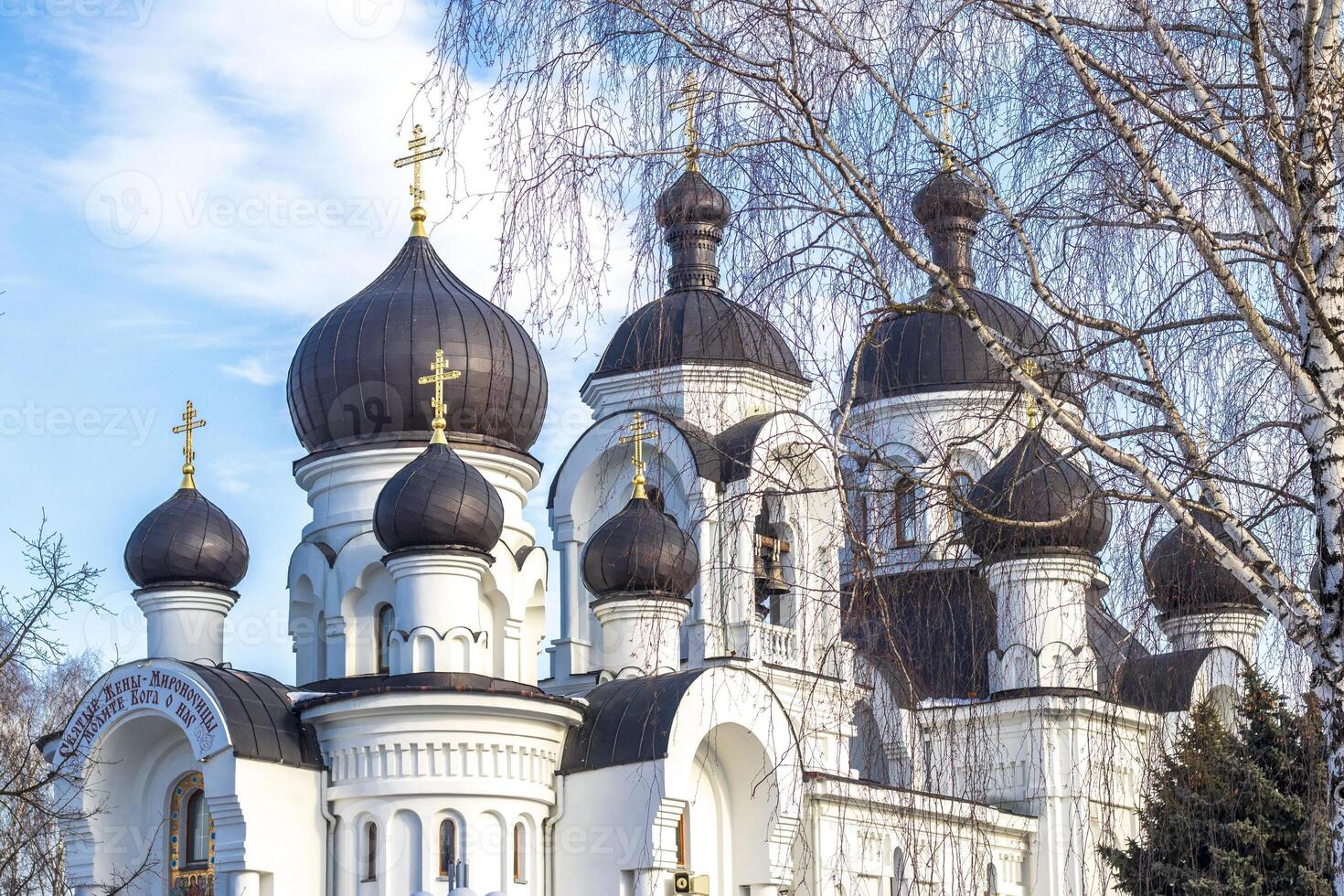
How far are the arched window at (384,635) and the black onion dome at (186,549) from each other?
1508 millimetres

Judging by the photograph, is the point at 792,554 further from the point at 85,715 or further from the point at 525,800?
the point at 85,715

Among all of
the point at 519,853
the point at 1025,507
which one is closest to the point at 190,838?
the point at 519,853

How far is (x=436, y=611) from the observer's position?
1908 centimetres

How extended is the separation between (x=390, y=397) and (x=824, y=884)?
676cm

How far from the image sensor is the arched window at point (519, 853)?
19.0 meters

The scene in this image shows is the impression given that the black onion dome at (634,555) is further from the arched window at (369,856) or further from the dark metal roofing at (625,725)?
the arched window at (369,856)

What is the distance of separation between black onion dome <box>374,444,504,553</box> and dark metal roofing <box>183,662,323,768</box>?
1748 mm

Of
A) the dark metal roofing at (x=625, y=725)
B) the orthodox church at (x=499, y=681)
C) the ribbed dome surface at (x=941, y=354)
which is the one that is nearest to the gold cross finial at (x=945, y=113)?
the ribbed dome surface at (x=941, y=354)

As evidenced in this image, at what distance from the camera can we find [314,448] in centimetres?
2261

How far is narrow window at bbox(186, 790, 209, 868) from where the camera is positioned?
19.3 metres

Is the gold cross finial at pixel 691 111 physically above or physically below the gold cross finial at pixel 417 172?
below

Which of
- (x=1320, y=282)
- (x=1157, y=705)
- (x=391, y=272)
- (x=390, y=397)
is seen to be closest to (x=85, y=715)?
(x=390, y=397)

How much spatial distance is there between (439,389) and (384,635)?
2.70 meters

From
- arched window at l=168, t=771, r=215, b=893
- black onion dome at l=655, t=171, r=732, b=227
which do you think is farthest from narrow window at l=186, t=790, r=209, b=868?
black onion dome at l=655, t=171, r=732, b=227
